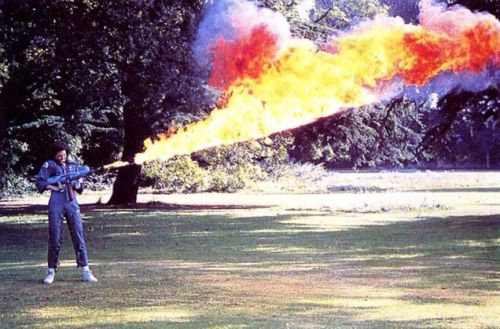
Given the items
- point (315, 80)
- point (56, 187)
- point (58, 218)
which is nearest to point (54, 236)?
point (58, 218)

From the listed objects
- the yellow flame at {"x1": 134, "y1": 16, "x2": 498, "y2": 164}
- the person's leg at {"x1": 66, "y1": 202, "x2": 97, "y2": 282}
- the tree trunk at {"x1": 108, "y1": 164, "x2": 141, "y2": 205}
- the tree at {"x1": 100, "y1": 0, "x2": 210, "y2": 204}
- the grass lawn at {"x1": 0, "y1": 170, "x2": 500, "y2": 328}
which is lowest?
the grass lawn at {"x1": 0, "y1": 170, "x2": 500, "y2": 328}

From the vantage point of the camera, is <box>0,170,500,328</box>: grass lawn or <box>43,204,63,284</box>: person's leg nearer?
<box>0,170,500,328</box>: grass lawn

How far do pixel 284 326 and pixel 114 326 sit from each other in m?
1.87

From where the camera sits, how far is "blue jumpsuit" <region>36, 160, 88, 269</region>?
12469 mm

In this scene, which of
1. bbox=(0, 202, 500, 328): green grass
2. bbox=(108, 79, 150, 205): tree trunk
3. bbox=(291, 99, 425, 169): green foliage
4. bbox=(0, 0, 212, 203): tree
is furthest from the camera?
bbox=(108, 79, 150, 205): tree trunk

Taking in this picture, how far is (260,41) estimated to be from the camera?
743 inches

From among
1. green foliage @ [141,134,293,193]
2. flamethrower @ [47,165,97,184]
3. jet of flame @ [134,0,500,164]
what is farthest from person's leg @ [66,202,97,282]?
green foliage @ [141,134,293,193]

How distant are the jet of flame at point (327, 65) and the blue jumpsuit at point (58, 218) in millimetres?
2767

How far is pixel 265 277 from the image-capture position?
12781 millimetres

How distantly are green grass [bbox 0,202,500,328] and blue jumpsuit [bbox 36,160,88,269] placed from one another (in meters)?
0.45

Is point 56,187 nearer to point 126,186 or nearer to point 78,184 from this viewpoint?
point 78,184

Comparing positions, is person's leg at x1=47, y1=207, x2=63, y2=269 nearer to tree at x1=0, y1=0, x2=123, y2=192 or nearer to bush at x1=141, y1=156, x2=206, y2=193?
tree at x1=0, y1=0, x2=123, y2=192

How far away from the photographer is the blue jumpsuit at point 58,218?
12.5 meters

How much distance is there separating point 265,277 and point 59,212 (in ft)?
11.4
